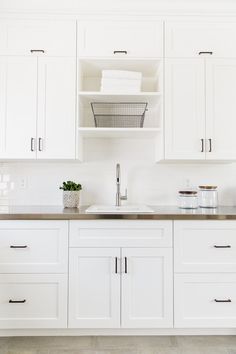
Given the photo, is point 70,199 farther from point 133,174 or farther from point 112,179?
point 133,174

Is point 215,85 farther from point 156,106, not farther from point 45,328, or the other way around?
point 45,328

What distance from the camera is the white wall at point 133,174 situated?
248cm

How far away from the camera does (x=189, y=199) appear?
2256 mm

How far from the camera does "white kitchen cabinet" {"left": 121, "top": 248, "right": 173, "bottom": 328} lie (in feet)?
6.10

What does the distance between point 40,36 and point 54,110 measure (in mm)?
611

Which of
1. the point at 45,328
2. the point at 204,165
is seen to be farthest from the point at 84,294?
the point at 204,165

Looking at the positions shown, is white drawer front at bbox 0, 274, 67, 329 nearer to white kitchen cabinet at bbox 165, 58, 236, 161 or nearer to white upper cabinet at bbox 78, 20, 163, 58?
white kitchen cabinet at bbox 165, 58, 236, 161

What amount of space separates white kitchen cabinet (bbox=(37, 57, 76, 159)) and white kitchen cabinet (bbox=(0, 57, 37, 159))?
56mm

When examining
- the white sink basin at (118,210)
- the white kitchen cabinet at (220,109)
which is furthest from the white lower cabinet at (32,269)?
the white kitchen cabinet at (220,109)

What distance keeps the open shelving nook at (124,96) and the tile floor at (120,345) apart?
139cm

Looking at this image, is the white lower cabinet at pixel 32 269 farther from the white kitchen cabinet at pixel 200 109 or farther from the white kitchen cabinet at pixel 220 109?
the white kitchen cabinet at pixel 220 109

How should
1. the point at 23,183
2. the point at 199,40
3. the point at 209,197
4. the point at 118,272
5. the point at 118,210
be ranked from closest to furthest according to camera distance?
the point at 118,272 < the point at 118,210 < the point at 199,40 < the point at 209,197 < the point at 23,183

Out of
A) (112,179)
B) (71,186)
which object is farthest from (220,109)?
(71,186)

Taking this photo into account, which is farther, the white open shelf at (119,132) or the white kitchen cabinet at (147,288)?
the white open shelf at (119,132)
